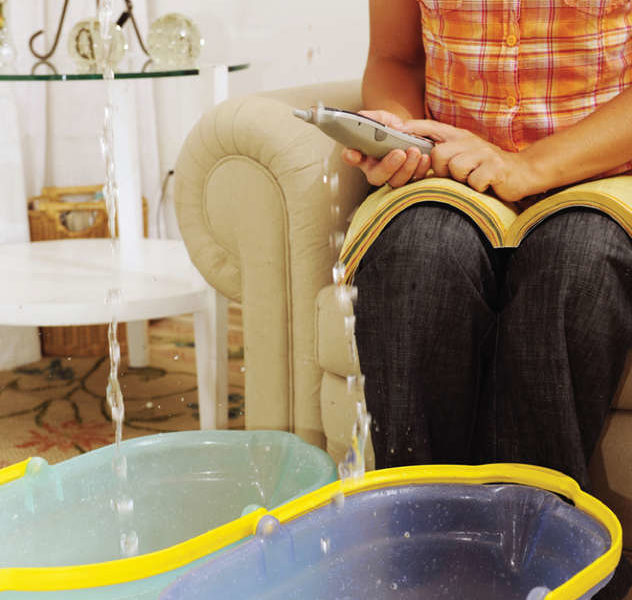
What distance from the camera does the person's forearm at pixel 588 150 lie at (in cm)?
85

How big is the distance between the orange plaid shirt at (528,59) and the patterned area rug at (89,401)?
2.09 feet

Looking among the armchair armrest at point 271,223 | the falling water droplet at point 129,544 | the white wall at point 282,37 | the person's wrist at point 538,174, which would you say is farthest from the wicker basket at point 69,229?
the person's wrist at point 538,174

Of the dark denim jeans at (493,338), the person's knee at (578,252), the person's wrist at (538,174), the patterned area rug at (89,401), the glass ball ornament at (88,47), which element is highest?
the glass ball ornament at (88,47)

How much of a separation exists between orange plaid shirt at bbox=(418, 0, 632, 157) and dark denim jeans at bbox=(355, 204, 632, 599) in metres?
0.20

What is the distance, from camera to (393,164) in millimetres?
857

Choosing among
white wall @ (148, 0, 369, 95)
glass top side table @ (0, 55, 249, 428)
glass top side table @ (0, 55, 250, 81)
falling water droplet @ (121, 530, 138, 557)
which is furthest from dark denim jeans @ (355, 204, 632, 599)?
white wall @ (148, 0, 369, 95)

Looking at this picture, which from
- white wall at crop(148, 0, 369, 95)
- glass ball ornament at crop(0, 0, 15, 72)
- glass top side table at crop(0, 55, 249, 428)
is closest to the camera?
glass top side table at crop(0, 55, 249, 428)

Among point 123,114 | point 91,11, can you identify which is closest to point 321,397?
point 123,114

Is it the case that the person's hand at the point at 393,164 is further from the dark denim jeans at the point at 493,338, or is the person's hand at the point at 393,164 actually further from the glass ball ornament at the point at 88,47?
the glass ball ornament at the point at 88,47

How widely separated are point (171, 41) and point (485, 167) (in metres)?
0.78

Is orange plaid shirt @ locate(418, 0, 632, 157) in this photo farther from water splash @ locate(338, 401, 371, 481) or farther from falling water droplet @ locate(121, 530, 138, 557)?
falling water droplet @ locate(121, 530, 138, 557)

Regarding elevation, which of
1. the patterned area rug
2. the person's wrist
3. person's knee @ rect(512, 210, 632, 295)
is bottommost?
the patterned area rug

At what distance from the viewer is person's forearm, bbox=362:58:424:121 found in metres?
1.04

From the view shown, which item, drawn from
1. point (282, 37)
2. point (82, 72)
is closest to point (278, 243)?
point (82, 72)
